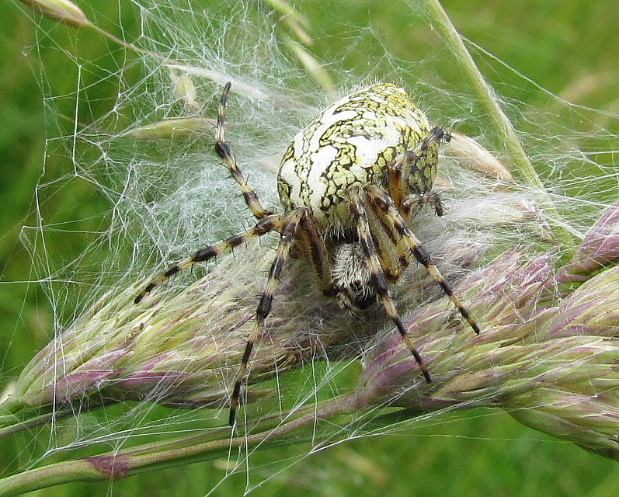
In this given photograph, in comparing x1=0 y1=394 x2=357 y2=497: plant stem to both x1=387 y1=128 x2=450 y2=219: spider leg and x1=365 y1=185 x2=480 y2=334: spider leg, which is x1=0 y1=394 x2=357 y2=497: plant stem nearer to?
x1=365 y1=185 x2=480 y2=334: spider leg

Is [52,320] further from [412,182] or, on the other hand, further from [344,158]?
[412,182]

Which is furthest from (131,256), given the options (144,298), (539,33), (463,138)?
(539,33)

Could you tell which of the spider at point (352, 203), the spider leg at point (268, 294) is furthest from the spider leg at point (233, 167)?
the spider leg at point (268, 294)

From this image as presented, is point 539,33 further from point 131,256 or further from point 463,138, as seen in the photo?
point 131,256

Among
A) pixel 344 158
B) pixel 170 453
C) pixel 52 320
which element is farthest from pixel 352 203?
pixel 52 320

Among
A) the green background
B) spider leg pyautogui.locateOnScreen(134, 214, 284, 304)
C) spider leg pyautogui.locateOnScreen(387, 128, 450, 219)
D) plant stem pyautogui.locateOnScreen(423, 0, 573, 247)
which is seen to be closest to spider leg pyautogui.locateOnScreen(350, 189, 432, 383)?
spider leg pyautogui.locateOnScreen(387, 128, 450, 219)
